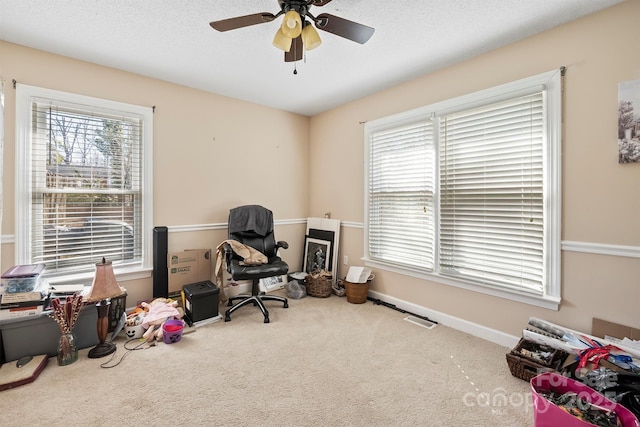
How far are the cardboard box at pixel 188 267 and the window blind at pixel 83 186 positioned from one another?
0.37 meters

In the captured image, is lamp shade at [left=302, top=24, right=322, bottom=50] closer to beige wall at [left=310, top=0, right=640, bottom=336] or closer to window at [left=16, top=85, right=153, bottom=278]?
beige wall at [left=310, top=0, right=640, bottom=336]

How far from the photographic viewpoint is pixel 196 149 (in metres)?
3.30

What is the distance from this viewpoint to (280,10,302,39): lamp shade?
162 cm

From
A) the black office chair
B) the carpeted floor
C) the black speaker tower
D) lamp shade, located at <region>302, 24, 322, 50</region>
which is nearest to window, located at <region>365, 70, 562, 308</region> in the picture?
the carpeted floor

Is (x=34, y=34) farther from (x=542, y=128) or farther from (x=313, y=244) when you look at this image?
(x=542, y=128)

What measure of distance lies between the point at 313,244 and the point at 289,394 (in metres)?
2.47

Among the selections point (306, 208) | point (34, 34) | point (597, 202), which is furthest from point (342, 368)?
point (34, 34)

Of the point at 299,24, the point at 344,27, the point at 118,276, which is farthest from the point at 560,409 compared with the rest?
the point at 118,276

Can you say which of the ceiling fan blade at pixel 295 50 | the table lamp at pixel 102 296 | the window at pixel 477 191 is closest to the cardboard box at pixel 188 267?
the table lamp at pixel 102 296

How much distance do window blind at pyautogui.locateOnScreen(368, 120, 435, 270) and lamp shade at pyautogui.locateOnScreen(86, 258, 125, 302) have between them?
8.52 feet

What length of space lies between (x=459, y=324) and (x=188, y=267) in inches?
112

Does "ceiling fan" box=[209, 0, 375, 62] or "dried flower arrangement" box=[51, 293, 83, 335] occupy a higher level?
"ceiling fan" box=[209, 0, 375, 62]

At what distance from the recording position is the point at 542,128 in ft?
7.10

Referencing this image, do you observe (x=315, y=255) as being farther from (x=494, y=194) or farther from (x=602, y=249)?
(x=602, y=249)
